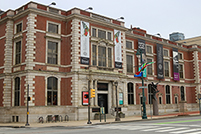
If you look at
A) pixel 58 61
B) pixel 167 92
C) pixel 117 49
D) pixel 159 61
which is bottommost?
pixel 167 92

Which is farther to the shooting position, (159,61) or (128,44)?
(159,61)

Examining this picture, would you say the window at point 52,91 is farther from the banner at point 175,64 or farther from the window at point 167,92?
the banner at point 175,64

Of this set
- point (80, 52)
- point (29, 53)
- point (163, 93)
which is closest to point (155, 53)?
point (163, 93)

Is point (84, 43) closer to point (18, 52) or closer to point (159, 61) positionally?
point (18, 52)

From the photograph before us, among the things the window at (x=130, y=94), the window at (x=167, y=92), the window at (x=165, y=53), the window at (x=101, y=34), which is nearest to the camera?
the window at (x=101, y=34)

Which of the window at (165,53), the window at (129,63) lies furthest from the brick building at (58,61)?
the window at (165,53)

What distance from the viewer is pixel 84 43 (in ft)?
122

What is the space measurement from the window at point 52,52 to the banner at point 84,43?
3.52 m

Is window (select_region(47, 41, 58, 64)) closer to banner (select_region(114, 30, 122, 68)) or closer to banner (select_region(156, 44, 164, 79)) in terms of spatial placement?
banner (select_region(114, 30, 122, 68))

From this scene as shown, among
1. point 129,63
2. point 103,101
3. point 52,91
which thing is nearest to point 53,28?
point 52,91

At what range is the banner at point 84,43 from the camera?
36.6m

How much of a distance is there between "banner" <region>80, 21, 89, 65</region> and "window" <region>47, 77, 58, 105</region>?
15.2 ft

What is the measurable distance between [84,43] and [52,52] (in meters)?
4.54

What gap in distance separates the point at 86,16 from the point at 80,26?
171 centimetres
